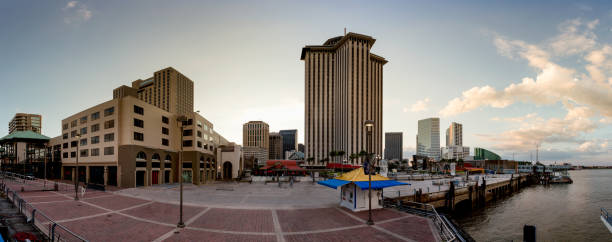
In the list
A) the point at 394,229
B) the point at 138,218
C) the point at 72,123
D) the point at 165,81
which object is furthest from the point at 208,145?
the point at 165,81

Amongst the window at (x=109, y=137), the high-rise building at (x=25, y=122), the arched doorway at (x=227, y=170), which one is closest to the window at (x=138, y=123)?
the window at (x=109, y=137)

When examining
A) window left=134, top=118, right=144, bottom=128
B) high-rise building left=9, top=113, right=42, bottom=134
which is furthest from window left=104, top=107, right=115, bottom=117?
high-rise building left=9, top=113, right=42, bottom=134

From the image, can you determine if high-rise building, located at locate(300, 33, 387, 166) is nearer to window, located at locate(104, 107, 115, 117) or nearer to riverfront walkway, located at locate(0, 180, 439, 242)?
window, located at locate(104, 107, 115, 117)

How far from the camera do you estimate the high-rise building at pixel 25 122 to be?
7156 inches

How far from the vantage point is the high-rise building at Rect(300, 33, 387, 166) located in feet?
420

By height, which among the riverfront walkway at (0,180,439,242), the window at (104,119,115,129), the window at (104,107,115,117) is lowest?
the riverfront walkway at (0,180,439,242)

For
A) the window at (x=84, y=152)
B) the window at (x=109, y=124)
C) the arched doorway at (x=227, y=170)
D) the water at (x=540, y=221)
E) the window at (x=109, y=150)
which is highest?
the window at (x=109, y=124)

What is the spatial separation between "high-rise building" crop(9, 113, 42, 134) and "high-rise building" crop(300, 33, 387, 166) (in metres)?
206

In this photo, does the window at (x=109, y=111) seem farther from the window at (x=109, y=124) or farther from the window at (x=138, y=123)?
the window at (x=138, y=123)

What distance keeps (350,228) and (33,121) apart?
27255 centimetres

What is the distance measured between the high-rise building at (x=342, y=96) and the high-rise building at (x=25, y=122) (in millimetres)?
205534

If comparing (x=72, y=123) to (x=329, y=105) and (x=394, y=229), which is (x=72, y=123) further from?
(x=329, y=105)

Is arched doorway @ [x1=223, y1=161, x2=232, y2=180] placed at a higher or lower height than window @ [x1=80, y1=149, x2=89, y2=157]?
lower

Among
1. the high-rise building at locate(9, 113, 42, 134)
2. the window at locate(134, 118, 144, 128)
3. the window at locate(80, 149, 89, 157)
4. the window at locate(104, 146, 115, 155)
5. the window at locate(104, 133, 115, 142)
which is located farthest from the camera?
the high-rise building at locate(9, 113, 42, 134)
